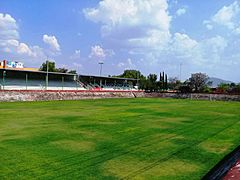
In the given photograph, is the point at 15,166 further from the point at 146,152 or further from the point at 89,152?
the point at 146,152

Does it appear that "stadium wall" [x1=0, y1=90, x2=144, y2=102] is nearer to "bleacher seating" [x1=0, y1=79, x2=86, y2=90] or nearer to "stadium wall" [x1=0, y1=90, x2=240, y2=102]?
"stadium wall" [x1=0, y1=90, x2=240, y2=102]

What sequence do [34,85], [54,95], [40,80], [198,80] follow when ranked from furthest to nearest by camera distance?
[198,80] → [40,80] → [34,85] → [54,95]

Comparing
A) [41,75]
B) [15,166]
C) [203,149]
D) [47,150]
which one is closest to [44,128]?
[47,150]

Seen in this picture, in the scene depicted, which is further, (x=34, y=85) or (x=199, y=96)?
(x=199, y=96)

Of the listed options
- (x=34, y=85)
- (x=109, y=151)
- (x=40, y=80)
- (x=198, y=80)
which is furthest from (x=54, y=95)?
(x=198, y=80)

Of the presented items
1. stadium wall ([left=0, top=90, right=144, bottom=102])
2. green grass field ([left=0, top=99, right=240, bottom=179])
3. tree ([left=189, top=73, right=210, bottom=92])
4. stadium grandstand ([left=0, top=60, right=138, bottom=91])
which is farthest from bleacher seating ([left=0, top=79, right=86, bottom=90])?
green grass field ([left=0, top=99, right=240, bottom=179])

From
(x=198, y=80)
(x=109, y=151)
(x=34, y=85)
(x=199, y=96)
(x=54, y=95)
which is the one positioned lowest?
(x=109, y=151)

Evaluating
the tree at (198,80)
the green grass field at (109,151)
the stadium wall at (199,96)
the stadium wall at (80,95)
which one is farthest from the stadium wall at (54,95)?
the tree at (198,80)

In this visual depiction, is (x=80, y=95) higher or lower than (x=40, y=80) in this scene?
lower

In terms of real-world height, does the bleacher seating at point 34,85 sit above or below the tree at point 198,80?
below

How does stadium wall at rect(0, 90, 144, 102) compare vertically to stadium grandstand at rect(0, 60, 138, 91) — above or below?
below

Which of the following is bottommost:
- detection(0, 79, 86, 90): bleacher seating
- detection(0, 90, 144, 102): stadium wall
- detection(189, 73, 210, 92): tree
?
detection(0, 90, 144, 102): stadium wall

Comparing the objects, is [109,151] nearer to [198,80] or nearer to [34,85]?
[34,85]

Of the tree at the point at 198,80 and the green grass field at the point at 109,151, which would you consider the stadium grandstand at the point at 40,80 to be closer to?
the tree at the point at 198,80
